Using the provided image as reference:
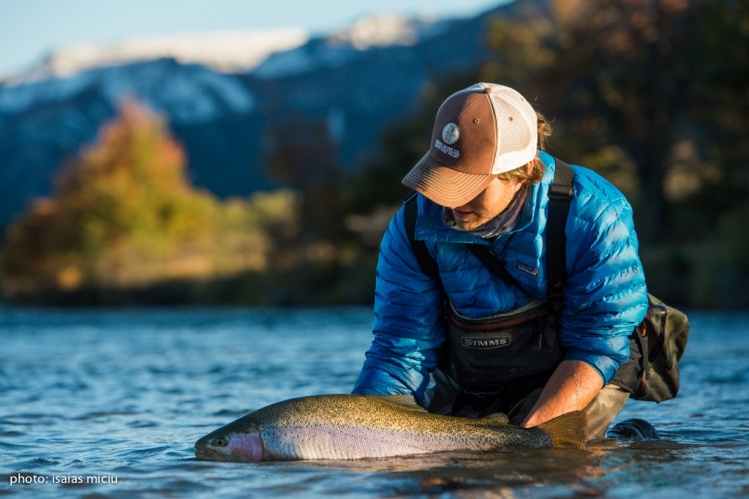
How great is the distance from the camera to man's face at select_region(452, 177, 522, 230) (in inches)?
165

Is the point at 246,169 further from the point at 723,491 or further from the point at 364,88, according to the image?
the point at 723,491

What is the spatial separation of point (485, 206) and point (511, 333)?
0.59 meters

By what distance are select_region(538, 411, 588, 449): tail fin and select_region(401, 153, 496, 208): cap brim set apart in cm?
93

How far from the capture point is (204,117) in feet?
470

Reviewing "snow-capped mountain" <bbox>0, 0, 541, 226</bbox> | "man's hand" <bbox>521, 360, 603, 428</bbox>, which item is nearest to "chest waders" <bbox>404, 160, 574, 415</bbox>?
"man's hand" <bbox>521, 360, 603, 428</bbox>

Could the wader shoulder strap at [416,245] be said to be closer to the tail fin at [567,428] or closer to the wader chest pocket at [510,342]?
the wader chest pocket at [510,342]

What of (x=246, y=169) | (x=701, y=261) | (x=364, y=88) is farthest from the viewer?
(x=364, y=88)

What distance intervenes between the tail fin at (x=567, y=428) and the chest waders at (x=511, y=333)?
0.36 m

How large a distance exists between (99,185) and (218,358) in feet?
112

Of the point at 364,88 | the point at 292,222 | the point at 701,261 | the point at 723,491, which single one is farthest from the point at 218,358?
the point at 364,88

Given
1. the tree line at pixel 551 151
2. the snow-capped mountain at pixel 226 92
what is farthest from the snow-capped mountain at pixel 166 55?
the tree line at pixel 551 151

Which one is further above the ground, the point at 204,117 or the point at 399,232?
the point at 204,117

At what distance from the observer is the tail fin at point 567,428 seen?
417 cm

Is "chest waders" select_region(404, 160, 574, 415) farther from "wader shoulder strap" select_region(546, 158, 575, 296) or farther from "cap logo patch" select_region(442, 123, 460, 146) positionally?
"cap logo patch" select_region(442, 123, 460, 146)
